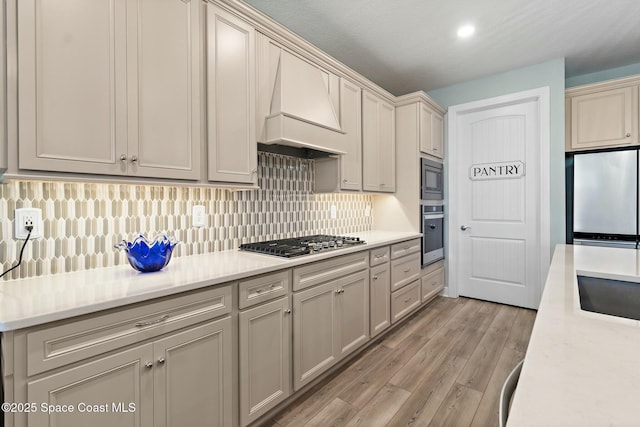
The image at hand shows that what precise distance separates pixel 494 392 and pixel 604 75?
387 cm

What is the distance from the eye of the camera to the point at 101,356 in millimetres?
1127

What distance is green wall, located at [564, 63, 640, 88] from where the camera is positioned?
11.2 ft

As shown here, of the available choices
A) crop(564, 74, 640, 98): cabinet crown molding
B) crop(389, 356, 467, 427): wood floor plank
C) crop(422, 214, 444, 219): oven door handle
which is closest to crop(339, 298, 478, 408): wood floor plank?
crop(389, 356, 467, 427): wood floor plank

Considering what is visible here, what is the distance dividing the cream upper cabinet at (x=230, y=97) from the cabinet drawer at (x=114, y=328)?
2.43ft

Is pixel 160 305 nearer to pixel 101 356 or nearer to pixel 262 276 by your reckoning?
pixel 101 356

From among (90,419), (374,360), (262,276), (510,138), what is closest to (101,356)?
(90,419)

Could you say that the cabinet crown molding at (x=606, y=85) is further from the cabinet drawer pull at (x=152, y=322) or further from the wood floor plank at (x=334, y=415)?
the cabinet drawer pull at (x=152, y=322)

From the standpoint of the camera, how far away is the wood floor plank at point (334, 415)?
1.76 metres

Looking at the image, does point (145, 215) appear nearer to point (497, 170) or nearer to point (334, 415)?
point (334, 415)

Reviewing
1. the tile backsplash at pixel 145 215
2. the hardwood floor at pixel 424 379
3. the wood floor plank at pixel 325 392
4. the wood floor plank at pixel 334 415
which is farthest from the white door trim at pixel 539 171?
the wood floor plank at pixel 334 415

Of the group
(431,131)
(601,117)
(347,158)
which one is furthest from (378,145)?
(601,117)

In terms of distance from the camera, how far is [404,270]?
3121 millimetres

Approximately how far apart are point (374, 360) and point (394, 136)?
2.43 metres

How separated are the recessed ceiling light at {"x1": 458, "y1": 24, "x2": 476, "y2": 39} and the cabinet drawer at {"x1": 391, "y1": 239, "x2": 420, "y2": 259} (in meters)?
1.99
